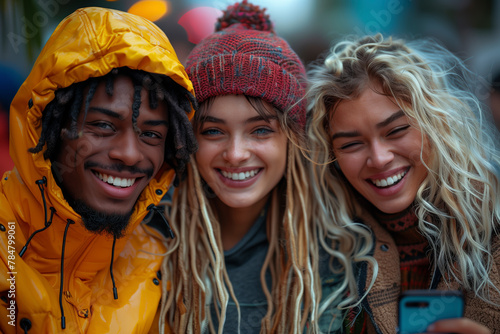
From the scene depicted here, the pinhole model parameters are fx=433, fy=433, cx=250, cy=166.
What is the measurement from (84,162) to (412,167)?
1469 mm

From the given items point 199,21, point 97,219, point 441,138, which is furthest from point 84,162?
point 199,21

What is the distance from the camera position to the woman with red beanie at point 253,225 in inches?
83.2

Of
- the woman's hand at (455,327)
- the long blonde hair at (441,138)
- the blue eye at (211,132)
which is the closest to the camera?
the woman's hand at (455,327)

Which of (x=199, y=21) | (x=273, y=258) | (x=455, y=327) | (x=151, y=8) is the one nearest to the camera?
(x=455, y=327)

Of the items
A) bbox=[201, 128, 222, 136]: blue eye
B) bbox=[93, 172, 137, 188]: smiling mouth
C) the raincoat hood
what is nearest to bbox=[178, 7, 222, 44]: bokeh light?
bbox=[201, 128, 222, 136]: blue eye

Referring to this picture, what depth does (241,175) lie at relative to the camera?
2.18 meters

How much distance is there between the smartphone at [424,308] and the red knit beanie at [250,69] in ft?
3.49

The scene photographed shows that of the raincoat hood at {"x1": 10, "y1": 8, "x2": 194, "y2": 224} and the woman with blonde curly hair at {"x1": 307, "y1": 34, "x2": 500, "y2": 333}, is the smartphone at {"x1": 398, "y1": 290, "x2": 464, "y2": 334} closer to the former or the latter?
the woman with blonde curly hair at {"x1": 307, "y1": 34, "x2": 500, "y2": 333}

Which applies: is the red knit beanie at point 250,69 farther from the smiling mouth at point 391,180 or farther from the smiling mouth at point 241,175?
the smiling mouth at point 391,180

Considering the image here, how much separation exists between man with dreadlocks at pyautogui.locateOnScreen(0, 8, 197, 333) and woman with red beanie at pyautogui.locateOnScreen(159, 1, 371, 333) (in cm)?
25

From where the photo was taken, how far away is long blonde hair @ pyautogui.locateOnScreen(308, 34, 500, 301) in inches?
76.0

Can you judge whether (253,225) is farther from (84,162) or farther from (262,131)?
(84,162)

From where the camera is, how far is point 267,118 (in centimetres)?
215

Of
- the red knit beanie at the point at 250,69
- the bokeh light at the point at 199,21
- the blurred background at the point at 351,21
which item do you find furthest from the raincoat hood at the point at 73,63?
the bokeh light at the point at 199,21
